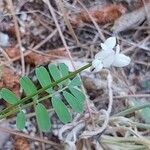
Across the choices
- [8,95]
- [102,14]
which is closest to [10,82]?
[8,95]

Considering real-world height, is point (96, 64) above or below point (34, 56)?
below

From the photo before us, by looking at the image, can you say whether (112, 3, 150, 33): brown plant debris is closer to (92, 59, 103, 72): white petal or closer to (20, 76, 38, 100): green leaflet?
(20, 76, 38, 100): green leaflet

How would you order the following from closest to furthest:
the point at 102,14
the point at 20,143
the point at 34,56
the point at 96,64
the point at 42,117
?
the point at 96,64
the point at 42,117
the point at 20,143
the point at 34,56
the point at 102,14

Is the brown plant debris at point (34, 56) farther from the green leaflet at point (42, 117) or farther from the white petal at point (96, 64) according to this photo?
the white petal at point (96, 64)

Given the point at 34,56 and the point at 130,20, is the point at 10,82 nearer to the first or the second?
the point at 34,56

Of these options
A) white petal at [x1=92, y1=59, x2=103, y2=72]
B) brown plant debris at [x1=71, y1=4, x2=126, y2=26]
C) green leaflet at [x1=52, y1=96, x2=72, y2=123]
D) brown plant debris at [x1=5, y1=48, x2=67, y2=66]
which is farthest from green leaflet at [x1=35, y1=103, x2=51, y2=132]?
brown plant debris at [x1=71, y1=4, x2=126, y2=26]

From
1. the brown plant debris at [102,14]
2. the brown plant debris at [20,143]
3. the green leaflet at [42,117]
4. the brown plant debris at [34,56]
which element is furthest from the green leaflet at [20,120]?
the brown plant debris at [102,14]
